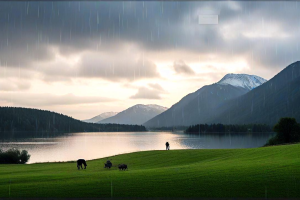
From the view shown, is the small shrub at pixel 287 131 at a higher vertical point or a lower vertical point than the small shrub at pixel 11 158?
higher

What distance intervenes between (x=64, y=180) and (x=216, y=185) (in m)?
12.5

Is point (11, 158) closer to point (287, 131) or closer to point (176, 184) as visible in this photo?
point (176, 184)

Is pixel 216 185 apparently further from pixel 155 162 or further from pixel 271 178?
pixel 155 162

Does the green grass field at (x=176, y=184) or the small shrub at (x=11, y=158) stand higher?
the green grass field at (x=176, y=184)

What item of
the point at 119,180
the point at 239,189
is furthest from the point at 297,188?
the point at 119,180

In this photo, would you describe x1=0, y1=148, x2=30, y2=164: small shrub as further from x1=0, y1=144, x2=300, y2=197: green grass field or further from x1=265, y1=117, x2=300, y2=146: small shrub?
x1=265, y1=117, x2=300, y2=146: small shrub

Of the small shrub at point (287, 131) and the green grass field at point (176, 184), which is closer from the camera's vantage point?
the green grass field at point (176, 184)

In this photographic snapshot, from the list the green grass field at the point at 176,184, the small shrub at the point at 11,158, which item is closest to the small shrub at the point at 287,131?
the green grass field at the point at 176,184

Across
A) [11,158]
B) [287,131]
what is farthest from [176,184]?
[287,131]

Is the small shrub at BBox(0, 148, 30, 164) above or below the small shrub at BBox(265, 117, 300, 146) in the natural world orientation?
below

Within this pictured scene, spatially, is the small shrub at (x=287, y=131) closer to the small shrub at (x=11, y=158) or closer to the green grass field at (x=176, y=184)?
the green grass field at (x=176, y=184)

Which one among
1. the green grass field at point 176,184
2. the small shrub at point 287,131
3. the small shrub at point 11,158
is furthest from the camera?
the small shrub at point 287,131

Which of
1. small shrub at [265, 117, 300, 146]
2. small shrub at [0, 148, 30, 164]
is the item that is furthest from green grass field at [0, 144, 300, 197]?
small shrub at [265, 117, 300, 146]

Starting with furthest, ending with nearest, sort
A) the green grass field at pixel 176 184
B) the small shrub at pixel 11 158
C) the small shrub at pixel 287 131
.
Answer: the small shrub at pixel 287 131 < the small shrub at pixel 11 158 < the green grass field at pixel 176 184
